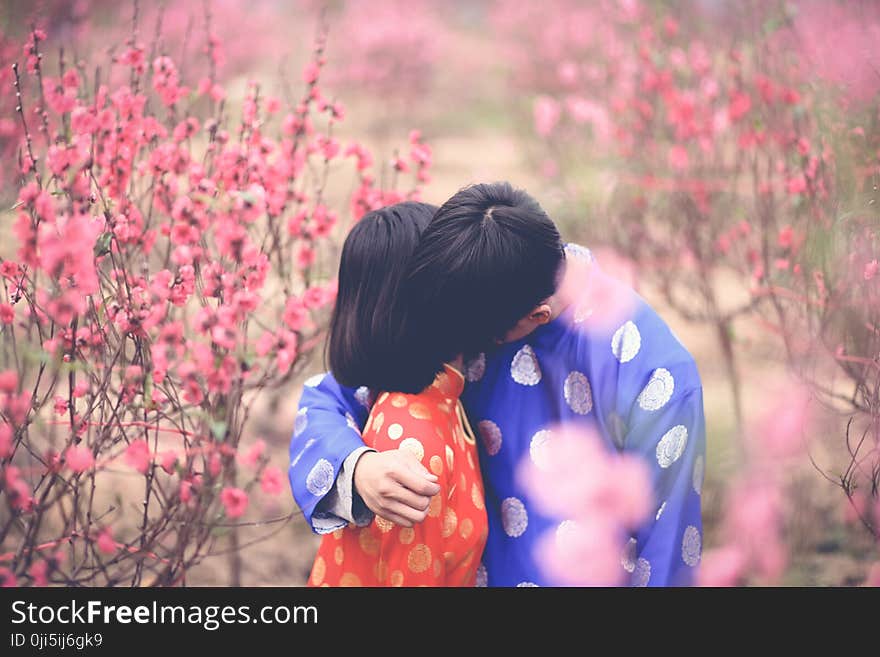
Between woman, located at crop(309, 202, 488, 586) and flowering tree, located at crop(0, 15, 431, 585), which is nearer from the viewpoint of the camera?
flowering tree, located at crop(0, 15, 431, 585)

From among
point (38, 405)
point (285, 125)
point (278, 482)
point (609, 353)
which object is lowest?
point (278, 482)

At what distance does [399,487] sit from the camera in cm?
134

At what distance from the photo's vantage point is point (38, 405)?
1472 millimetres

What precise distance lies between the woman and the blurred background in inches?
24.0

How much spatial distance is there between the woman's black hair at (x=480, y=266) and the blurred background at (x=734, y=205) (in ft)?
2.07

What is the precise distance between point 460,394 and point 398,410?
19cm

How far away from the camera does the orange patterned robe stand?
145 cm

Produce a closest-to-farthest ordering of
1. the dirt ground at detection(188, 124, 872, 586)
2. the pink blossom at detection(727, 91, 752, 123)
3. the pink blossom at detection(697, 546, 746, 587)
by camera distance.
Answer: the pink blossom at detection(697, 546, 746, 587) < the dirt ground at detection(188, 124, 872, 586) < the pink blossom at detection(727, 91, 752, 123)

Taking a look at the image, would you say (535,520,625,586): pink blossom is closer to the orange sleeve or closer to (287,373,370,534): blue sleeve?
the orange sleeve

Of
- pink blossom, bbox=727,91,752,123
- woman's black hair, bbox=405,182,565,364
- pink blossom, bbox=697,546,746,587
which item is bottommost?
pink blossom, bbox=697,546,746,587

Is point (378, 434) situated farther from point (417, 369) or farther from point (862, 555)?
point (862, 555)

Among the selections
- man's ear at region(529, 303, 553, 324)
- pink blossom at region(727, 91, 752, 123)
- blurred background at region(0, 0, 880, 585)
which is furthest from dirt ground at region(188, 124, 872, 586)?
pink blossom at region(727, 91, 752, 123)
